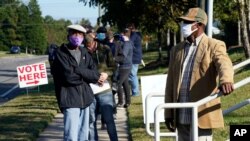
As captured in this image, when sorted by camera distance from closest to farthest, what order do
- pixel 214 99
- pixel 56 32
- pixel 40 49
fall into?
pixel 214 99, pixel 40 49, pixel 56 32

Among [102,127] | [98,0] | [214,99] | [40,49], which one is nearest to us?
[214,99]

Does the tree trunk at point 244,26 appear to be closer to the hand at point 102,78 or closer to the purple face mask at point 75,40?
the hand at point 102,78

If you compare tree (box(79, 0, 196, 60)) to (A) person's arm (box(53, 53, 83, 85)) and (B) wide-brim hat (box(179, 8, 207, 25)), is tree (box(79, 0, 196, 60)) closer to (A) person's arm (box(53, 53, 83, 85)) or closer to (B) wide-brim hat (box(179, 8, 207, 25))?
(A) person's arm (box(53, 53, 83, 85))

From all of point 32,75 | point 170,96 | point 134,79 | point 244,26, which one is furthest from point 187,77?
point 244,26

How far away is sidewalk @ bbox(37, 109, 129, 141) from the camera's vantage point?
34.6ft

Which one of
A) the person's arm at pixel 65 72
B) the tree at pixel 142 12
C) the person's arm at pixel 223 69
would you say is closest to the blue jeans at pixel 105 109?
the person's arm at pixel 65 72

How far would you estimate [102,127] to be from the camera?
1114cm

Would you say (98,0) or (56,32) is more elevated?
(98,0)

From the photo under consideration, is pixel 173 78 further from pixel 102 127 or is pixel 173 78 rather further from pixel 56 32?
pixel 56 32

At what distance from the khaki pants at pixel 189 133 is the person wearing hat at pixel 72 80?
7.26 feet

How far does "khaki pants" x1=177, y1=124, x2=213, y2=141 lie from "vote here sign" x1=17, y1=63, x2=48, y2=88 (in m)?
12.5

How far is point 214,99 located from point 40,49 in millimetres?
133935

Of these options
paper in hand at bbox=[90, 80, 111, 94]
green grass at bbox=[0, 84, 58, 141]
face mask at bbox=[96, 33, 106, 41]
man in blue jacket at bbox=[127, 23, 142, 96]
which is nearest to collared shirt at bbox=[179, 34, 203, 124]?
paper in hand at bbox=[90, 80, 111, 94]

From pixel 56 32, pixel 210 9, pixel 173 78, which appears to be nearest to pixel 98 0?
pixel 210 9
